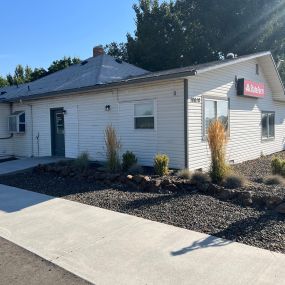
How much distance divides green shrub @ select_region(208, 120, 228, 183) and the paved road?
516 centimetres

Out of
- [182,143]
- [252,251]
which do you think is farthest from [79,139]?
[252,251]

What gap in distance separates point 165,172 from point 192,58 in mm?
20177

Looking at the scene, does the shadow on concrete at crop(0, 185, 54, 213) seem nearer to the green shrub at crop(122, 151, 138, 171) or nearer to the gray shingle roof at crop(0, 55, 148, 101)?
the green shrub at crop(122, 151, 138, 171)

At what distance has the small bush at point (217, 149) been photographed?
26.7ft

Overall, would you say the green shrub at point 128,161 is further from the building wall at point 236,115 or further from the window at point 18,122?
the window at point 18,122

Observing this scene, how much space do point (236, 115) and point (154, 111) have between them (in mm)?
3929

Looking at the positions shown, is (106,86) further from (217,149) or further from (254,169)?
(254,169)

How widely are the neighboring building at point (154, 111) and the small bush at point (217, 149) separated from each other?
1.92 metres

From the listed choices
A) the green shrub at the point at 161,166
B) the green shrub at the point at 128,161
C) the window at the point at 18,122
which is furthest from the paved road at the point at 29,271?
the window at the point at 18,122

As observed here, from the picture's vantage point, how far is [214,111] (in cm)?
1159

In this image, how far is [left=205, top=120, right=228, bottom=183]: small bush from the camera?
8148 millimetres

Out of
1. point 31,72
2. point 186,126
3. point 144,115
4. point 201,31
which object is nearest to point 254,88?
point 186,126

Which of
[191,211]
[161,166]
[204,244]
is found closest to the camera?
[204,244]

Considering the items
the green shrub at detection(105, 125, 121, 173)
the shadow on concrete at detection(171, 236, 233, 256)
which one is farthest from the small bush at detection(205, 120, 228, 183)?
the shadow on concrete at detection(171, 236, 233, 256)
